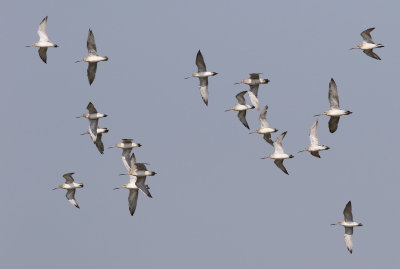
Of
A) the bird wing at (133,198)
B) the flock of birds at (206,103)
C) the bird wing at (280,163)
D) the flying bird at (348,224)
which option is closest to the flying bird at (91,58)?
the flock of birds at (206,103)

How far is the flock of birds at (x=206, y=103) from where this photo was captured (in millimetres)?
84106

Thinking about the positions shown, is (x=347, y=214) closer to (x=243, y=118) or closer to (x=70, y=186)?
(x=243, y=118)

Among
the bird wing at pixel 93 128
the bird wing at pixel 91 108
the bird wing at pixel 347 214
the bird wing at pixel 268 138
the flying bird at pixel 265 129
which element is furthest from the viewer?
the bird wing at pixel 268 138

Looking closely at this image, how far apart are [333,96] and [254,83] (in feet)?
22.7

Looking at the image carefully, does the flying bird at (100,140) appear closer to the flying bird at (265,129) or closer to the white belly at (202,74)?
the white belly at (202,74)

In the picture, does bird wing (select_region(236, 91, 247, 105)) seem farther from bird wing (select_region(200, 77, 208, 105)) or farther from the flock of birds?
bird wing (select_region(200, 77, 208, 105))

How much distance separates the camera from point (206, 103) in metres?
86.6

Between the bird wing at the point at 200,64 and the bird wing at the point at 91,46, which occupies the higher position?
the bird wing at the point at 91,46

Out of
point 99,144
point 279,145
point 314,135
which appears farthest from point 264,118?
point 99,144

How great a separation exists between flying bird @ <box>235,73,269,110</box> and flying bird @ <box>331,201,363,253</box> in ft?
27.5

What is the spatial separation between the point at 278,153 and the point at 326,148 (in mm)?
4909

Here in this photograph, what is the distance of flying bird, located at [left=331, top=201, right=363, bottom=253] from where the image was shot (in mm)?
86438

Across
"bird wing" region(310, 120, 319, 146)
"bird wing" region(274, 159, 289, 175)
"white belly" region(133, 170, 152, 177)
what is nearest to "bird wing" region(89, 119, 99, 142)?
"white belly" region(133, 170, 152, 177)

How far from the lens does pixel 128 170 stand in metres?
89.1
